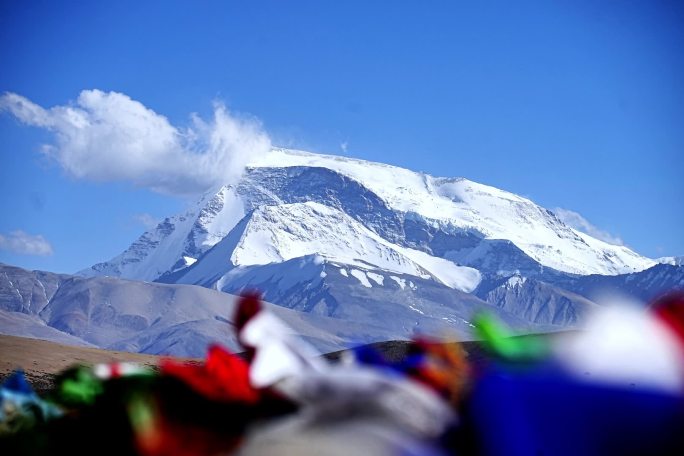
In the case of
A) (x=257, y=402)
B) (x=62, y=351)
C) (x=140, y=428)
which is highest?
(x=62, y=351)

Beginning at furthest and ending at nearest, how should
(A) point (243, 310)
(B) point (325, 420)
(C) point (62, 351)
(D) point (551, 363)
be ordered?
(C) point (62, 351), (A) point (243, 310), (D) point (551, 363), (B) point (325, 420)

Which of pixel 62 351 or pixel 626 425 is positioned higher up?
pixel 62 351

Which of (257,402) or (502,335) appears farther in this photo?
(502,335)

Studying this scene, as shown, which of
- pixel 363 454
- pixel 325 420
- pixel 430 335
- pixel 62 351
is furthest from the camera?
pixel 62 351

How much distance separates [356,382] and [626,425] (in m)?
0.67

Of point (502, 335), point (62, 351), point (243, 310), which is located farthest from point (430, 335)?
point (62, 351)

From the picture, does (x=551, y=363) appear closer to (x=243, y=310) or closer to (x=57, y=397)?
(x=243, y=310)

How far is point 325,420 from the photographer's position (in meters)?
2.30

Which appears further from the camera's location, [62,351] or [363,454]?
[62,351]

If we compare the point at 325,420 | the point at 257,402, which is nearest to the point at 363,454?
the point at 325,420

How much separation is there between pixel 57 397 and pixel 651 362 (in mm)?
1764

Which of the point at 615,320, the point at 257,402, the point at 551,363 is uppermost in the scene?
the point at 615,320

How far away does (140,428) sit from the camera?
2320 mm

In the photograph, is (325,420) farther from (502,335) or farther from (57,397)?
(57,397)
